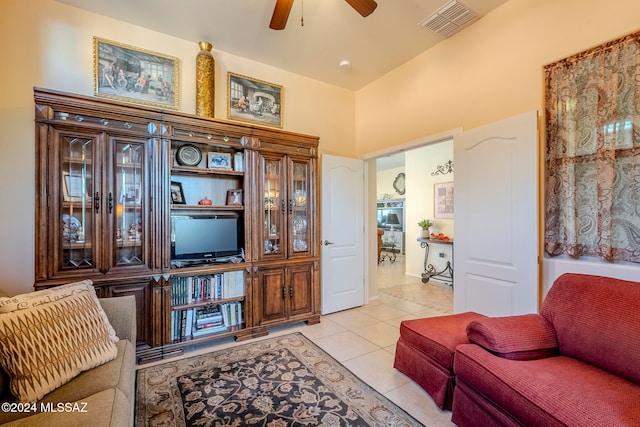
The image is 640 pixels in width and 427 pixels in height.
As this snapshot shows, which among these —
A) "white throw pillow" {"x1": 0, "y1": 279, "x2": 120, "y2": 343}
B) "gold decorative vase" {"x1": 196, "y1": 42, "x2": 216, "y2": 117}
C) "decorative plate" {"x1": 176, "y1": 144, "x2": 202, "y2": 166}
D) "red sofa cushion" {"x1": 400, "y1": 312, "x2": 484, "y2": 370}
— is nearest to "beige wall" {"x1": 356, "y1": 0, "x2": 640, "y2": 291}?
"red sofa cushion" {"x1": 400, "y1": 312, "x2": 484, "y2": 370}

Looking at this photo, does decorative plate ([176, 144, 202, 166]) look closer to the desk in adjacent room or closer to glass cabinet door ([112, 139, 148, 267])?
glass cabinet door ([112, 139, 148, 267])

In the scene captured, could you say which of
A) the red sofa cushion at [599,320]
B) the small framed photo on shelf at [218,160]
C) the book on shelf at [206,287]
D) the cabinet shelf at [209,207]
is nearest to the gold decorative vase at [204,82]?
the small framed photo on shelf at [218,160]

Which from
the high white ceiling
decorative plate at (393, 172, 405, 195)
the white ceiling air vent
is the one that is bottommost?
decorative plate at (393, 172, 405, 195)

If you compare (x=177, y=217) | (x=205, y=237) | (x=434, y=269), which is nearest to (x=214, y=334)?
(x=205, y=237)

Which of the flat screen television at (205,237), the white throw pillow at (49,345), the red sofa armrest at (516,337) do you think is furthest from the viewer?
the flat screen television at (205,237)

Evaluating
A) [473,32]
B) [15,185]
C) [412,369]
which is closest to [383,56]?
[473,32]

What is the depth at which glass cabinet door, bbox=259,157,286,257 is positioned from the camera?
3.24 m

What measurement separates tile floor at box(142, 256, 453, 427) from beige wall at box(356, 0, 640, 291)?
1430mm

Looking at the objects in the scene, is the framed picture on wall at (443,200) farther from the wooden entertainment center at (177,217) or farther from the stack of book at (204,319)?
the stack of book at (204,319)

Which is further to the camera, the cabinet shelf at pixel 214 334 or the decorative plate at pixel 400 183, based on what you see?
the decorative plate at pixel 400 183

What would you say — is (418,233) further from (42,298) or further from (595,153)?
(42,298)

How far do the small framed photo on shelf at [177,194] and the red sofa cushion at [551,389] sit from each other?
2.80m

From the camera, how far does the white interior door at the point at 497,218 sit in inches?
89.4

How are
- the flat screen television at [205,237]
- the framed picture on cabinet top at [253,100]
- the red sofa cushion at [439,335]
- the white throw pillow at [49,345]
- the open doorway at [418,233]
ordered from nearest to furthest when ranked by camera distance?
1. the white throw pillow at [49,345]
2. the red sofa cushion at [439,335]
3. the flat screen television at [205,237]
4. the framed picture on cabinet top at [253,100]
5. the open doorway at [418,233]
